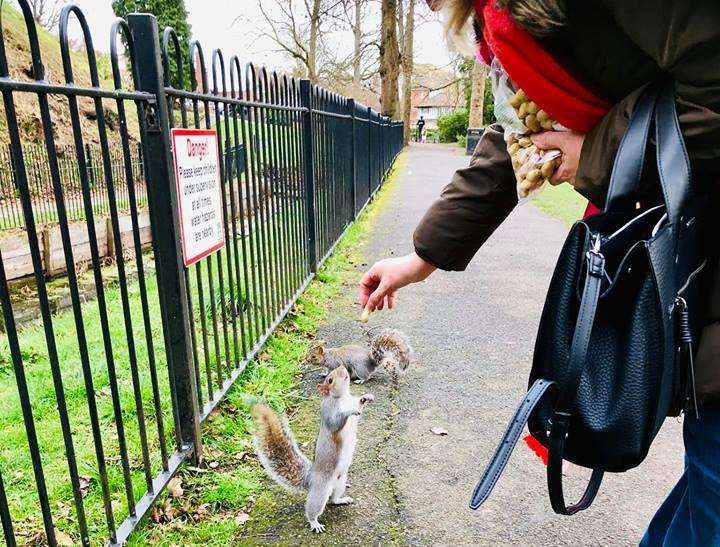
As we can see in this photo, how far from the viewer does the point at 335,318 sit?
175 inches

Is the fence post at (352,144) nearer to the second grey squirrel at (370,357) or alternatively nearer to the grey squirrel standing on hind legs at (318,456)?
the second grey squirrel at (370,357)

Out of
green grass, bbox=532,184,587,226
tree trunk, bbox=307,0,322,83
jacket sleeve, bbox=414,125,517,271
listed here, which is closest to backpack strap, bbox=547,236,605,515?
jacket sleeve, bbox=414,125,517,271

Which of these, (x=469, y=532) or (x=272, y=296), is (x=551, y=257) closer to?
(x=272, y=296)

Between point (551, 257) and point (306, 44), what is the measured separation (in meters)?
24.8

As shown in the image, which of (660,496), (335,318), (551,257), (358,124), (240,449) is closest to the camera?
(660,496)

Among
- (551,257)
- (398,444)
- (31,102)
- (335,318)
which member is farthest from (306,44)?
(398,444)

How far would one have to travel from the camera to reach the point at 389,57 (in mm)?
19719

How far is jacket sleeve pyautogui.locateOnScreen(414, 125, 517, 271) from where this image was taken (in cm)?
144

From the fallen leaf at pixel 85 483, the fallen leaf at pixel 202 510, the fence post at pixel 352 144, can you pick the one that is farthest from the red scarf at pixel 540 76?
the fence post at pixel 352 144

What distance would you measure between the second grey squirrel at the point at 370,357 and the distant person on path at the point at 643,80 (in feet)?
6.78

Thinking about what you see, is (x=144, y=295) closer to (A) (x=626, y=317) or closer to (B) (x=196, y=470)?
(B) (x=196, y=470)

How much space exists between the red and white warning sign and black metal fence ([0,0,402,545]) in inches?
2.5

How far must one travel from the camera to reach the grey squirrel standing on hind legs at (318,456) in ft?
6.73

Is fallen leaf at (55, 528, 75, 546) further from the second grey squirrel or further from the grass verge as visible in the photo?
the second grey squirrel
